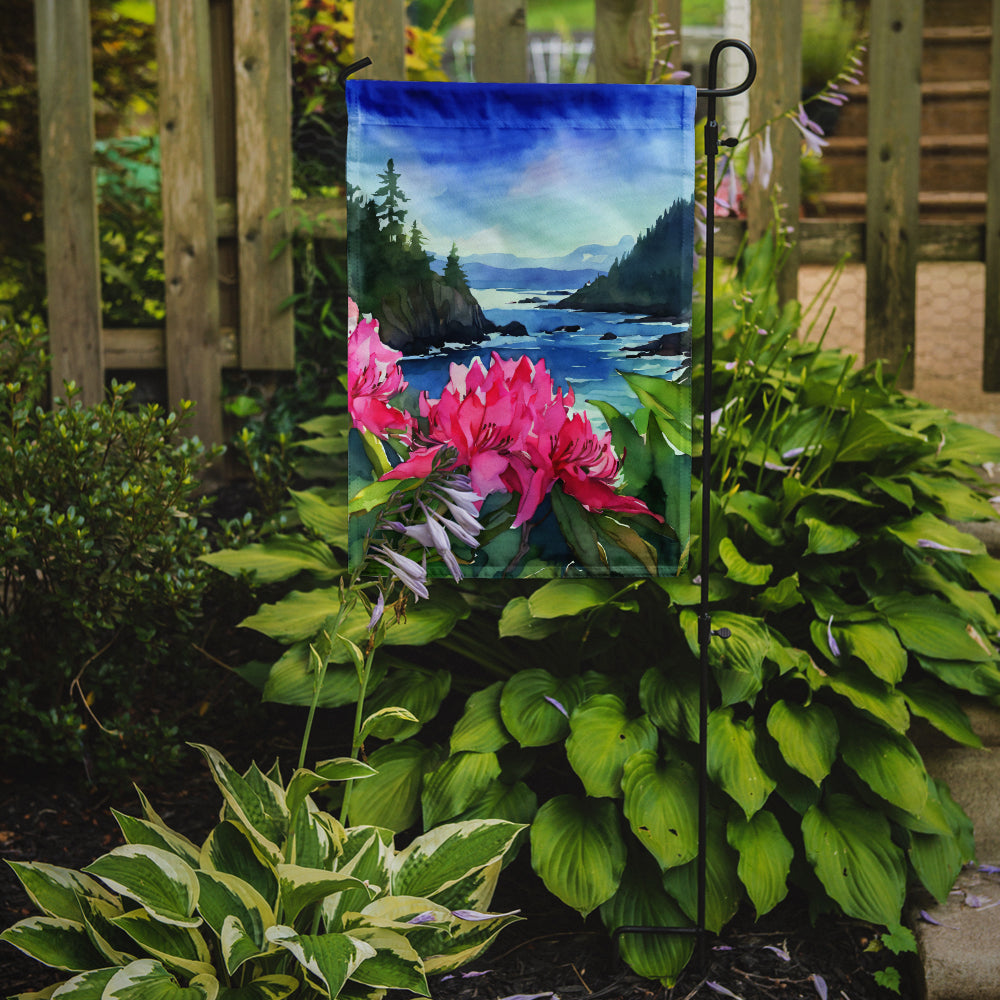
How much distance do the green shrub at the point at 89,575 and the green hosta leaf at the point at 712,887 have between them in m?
1.09

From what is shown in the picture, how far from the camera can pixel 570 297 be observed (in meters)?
1.68

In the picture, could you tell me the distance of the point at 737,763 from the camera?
1807 mm

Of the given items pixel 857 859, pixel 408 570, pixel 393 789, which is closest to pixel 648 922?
pixel 857 859

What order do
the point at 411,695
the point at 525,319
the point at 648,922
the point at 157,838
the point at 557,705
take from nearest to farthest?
the point at 157,838, the point at 525,319, the point at 648,922, the point at 557,705, the point at 411,695

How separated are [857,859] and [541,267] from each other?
3.84ft

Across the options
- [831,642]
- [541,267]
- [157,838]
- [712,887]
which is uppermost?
[541,267]

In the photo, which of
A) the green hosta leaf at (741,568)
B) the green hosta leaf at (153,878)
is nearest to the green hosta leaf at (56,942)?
the green hosta leaf at (153,878)

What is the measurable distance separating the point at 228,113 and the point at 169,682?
1.83m

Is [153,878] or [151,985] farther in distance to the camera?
[153,878]

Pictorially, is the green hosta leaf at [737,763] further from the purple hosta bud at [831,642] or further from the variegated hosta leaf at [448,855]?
the variegated hosta leaf at [448,855]

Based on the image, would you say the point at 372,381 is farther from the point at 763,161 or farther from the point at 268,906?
the point at 763,161

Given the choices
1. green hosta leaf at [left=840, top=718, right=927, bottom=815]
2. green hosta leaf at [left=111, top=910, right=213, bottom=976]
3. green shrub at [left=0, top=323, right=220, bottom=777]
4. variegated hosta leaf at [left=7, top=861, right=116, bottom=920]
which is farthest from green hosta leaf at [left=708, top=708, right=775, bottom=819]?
green shrub at [left=0, top=323, right=220, bottom=777]

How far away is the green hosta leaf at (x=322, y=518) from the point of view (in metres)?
2.31

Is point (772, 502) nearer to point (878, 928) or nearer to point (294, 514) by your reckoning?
point (878, 928)
